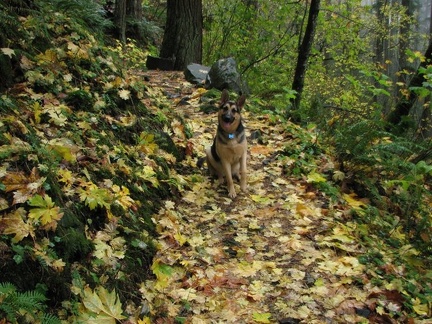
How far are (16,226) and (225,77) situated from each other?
7392mm

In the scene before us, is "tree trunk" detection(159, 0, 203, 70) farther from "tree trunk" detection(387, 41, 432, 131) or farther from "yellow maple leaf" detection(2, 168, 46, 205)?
"yellow maple leaf" detection(2, 168, 46, 205)

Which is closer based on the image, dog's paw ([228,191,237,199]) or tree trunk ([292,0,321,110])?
dog's paw ([228,191,237,199])

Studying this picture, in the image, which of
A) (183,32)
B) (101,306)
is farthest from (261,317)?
(183,32)

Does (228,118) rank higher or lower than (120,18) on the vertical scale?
lower

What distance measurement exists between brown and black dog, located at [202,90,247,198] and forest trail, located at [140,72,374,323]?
0.29m

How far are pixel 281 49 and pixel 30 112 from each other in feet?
41.1

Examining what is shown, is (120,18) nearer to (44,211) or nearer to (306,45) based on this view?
(306,45)

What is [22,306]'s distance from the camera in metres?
2.38

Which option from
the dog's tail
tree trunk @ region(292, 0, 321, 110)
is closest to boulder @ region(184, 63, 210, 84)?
tree trunk @ region(292, 0, 321, 110)

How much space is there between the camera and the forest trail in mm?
3668

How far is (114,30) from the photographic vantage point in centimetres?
1322

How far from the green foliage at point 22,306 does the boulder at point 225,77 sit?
7622mm

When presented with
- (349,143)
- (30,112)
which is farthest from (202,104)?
(30,112)

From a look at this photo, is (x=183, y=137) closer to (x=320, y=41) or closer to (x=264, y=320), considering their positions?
(x=264, y=320)
